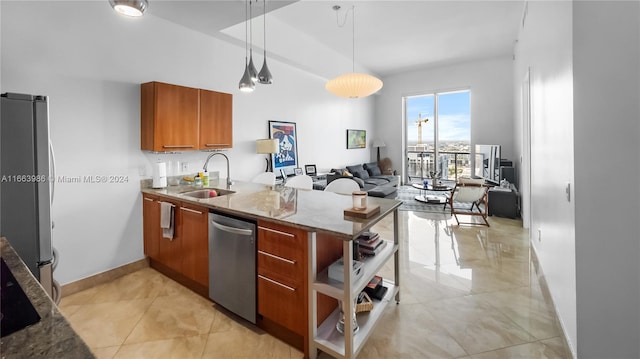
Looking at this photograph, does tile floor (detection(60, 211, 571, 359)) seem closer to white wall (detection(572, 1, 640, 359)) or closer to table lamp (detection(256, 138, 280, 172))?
white wall (detection(572, 1, 640, 359))

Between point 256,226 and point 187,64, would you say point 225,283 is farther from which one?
point 187,64

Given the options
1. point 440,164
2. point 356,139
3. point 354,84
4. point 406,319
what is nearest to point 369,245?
point 406,319

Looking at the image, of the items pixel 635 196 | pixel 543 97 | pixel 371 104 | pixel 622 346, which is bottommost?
pixel 622 346

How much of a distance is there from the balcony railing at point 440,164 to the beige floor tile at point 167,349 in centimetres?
782

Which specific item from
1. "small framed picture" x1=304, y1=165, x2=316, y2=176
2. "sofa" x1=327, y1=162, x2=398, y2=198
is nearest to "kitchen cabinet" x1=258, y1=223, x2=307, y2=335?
"sofa" x1=327, y1=162, x2=398, y2=198

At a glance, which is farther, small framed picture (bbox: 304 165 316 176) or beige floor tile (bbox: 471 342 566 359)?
small framed picture (bbox: 304 165 316 176)

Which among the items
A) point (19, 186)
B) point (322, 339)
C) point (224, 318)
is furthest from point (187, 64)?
point (322, 339)

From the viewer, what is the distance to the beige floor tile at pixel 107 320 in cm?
202

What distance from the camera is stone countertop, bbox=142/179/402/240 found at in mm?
1698

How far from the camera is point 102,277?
2.87 metres

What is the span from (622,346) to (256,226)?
211cm

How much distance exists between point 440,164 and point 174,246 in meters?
7.68

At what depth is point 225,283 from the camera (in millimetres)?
2205

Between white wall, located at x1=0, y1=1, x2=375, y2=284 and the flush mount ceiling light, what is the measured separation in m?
1.59
